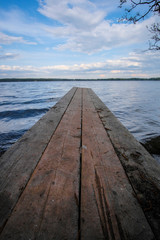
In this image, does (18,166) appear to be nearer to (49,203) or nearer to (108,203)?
(49,203)

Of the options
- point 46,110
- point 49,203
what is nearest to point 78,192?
point 49,203

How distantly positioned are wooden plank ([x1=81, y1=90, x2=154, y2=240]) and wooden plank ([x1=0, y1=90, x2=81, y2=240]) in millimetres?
70

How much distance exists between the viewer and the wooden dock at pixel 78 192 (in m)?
0.70

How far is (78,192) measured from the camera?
0.95 m

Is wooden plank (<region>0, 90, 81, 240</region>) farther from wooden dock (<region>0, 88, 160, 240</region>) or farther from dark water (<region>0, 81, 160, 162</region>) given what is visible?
dark water (<region>0, 81, 160, 162</region>)

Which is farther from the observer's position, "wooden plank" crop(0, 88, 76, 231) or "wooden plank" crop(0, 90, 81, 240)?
"wooden plank" crop(0, 88, 76, 231)

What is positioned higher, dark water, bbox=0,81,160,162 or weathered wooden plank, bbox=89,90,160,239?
weathered wooden plank, bbox=89,90,160,239

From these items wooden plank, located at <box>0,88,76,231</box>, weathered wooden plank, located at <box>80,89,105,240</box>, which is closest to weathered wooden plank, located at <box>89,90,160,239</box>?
weathered wooden plank, located at <box>80,89,105,240</box>

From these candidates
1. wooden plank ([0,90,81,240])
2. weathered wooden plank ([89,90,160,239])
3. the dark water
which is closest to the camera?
wooden plank ([0,90,81,240])

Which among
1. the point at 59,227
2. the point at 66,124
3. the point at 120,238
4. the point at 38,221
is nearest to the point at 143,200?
the point at 120,238

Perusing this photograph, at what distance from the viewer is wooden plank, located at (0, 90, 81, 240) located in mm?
688

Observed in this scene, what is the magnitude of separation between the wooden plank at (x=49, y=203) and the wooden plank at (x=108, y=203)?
0.23 ft

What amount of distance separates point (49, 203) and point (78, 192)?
0.20 m

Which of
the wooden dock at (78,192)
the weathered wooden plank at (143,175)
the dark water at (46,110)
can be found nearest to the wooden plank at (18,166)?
the wooden dock at (78,192)
